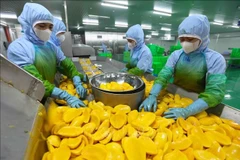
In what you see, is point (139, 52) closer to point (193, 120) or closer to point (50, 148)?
point (193, 120)

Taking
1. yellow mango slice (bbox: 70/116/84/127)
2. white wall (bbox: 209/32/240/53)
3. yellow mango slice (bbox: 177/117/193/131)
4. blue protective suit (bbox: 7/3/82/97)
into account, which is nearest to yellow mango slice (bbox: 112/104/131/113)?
yellow mango slice (bbox: 70/116/84/127)

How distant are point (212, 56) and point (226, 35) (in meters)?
14.2

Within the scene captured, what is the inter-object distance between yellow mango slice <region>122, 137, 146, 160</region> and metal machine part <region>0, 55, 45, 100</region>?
19.0 inches

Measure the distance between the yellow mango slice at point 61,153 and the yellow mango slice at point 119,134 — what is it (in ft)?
0.76

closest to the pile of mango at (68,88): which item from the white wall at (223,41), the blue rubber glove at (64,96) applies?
the blue rubber glove at (64,96)

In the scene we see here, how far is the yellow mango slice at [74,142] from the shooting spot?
63 centimetres

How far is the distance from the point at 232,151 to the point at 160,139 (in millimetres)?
382

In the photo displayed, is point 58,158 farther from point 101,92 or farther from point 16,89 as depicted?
point 101,92

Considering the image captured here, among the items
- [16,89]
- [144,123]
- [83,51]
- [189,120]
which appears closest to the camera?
[16,89]

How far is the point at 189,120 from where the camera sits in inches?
35.7

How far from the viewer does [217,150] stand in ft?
2.16

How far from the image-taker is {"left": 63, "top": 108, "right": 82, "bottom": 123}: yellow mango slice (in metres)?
0.81

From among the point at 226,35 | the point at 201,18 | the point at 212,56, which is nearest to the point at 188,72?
the point at 212,56

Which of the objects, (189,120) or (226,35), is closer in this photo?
(189,120)
